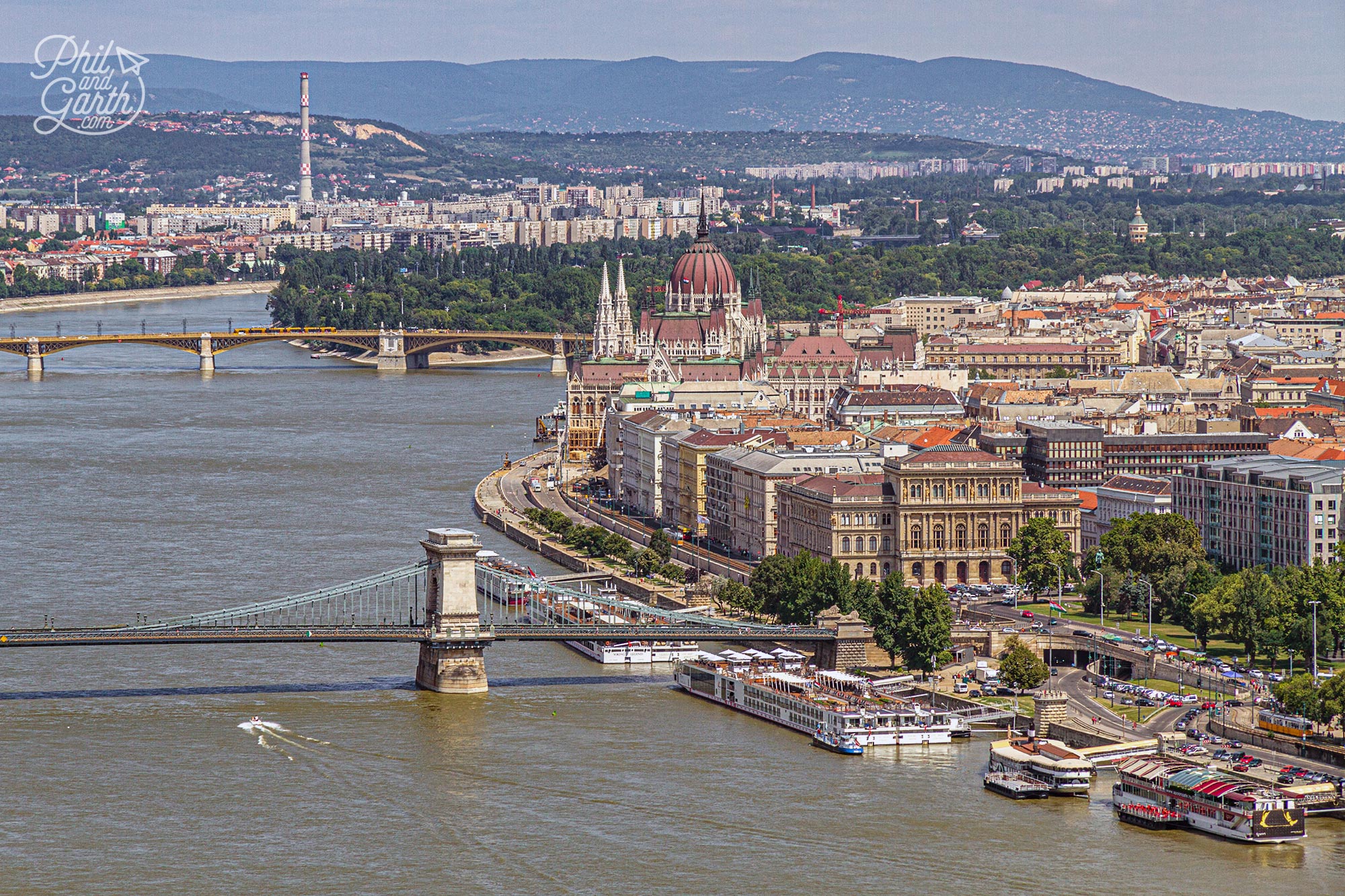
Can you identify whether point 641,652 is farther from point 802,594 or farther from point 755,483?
point 755,483

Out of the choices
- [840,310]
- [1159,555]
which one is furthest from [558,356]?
[1159,555]

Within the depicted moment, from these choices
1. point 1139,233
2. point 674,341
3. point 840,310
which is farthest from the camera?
point 1139,233

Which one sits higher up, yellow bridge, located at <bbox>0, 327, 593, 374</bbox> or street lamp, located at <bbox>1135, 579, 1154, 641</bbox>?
yellow bridge, located at <bbox>0, 327, 593, 374</bbox>

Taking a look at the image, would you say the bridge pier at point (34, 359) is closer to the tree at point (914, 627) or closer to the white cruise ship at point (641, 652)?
the white cruise ship at point (641, 652)

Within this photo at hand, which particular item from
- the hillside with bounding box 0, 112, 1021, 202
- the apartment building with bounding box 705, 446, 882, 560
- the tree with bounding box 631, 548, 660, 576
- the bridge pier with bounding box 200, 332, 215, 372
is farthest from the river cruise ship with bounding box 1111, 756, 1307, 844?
the hillside with bounding box 0, 112, 1021, 202

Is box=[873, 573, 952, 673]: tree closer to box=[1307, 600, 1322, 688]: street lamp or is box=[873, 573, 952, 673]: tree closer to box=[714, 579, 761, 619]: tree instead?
box=[714, 579, 761, 619]: tree

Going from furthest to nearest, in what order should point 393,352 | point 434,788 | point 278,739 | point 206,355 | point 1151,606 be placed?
1. point 393,352
2. point 206,355
3. point 1151,606
4. point 278,739
5. point 434,788

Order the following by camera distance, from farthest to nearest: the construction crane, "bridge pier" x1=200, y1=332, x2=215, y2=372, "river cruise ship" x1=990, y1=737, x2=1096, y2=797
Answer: the construction crane < "bridge pier" x1=200, y1=332, x2=215, y2=372 < "river cruise ship" x1=990, y1=737, x2=1096, y2=797
